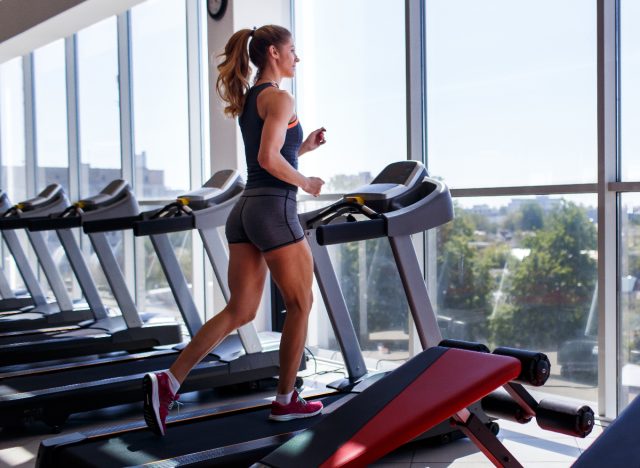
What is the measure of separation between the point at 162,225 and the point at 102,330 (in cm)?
168

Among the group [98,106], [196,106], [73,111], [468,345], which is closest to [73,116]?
[73,111]

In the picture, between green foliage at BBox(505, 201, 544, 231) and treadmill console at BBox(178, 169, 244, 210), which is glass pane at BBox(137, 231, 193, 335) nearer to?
treadmill console at BBox(178, 169, 244, 210)

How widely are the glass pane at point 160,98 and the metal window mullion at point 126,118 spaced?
0.06 metres

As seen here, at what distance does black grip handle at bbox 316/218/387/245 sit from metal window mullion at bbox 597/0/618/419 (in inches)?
43.8

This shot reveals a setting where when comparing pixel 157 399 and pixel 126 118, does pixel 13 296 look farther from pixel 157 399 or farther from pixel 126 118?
pixel 157 399

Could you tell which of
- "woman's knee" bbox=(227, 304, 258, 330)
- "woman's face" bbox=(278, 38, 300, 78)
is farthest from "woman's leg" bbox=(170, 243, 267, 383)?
"woman's face" bbox=(278, 38, 300, 78)

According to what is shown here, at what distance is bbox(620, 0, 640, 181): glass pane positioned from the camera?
354cm

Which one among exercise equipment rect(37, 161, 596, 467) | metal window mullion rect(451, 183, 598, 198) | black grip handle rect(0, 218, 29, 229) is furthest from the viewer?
black grip handle rect(0, 218, 29, 229)

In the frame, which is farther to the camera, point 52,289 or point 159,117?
point 159,117

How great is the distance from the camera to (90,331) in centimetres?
546

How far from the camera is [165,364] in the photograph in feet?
14.7

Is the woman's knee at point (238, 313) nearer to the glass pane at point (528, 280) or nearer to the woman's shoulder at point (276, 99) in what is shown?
the woman's shoulder at point (276, 99)

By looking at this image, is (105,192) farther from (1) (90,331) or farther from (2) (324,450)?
(2) (324,450)

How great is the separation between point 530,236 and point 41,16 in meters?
5.17
